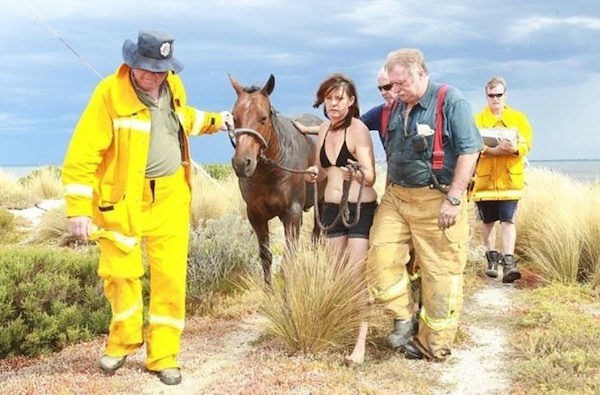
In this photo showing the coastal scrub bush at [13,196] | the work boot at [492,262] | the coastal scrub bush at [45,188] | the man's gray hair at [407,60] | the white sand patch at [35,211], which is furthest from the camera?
the coastal scrub bush at [45,188]

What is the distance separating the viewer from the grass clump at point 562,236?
939cm

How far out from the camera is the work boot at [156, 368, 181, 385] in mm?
5457

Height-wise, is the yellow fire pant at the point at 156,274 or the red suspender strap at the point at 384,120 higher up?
the red suspender strap at the point at 384,120

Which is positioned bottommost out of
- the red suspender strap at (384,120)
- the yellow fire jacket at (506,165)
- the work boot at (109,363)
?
the work boot at (109,363)

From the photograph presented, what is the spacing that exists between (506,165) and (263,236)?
3546mm

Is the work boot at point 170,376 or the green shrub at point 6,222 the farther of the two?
the green shrub at point 6,222

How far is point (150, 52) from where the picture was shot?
4.92 meters

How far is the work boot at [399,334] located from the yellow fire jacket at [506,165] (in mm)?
3977

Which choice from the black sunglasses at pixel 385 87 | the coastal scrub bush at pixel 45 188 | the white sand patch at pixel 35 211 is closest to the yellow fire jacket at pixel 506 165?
the black sunglasses at pixel 385 87

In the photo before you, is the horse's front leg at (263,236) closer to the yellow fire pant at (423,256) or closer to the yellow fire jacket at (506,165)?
the yellow fire pant at (423,256)

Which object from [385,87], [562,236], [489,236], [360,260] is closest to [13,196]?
[489,236]

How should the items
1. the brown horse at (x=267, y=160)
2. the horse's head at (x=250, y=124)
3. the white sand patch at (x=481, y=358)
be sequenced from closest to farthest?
the white sand patch at (x=481, y=358) < the horse's head at (x=250, y=124) < the brown horse at (x=267, y=160)

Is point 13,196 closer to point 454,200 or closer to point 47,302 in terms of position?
point 47,302

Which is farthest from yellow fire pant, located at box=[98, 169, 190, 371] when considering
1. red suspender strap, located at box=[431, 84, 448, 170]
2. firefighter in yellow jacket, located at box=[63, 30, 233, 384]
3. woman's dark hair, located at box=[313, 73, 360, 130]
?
red suspender strap, located at box=[431, 84, 448, 170]
